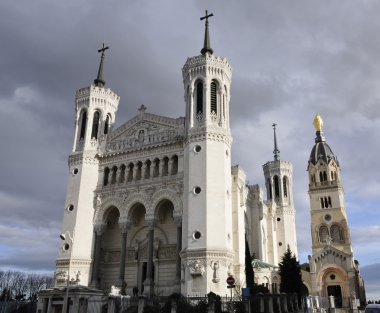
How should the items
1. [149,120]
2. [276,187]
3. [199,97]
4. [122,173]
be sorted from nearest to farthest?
[199,97], [122,173], [149,120], [276,187]

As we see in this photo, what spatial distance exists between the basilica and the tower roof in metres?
28.4

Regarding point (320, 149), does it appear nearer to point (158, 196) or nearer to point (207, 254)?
point (158, 196)

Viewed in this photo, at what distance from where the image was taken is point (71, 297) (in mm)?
27359

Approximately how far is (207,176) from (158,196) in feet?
18.4

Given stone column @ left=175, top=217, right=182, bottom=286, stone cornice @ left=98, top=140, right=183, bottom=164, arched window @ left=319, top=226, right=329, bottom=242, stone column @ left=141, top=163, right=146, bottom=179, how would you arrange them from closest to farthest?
stone column @ left=175, top=217, right=182, bottom=286 → stone cornice @ left=98, top=140, right=183, bottom=164 → stone column @ left=141, top=163, right=146, bottom=179 → arched window @ left=319, top=226, right=329, bottom=242

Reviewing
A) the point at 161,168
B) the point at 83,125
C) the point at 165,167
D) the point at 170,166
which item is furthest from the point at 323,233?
the point at 83,125

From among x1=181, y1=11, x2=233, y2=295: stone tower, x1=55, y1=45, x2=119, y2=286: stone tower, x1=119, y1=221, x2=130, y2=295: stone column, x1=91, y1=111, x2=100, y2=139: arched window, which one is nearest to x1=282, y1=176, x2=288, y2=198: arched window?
x1=181, y1=11, x2=233, y2=295: stone tower

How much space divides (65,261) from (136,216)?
25.6 feet

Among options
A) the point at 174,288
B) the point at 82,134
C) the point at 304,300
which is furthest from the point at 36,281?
the point at 304,300

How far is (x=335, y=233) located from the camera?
6262cm

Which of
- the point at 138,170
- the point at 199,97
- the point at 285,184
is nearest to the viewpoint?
the point at 199,97

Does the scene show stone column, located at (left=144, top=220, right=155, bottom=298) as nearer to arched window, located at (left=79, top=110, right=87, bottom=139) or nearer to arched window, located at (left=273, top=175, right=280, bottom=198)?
arched window, located at (left=79, top=110, right=87, bottom=139)

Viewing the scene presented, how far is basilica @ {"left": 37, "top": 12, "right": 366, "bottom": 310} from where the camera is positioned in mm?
33812

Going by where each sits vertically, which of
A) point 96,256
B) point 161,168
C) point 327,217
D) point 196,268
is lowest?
point 196,268
